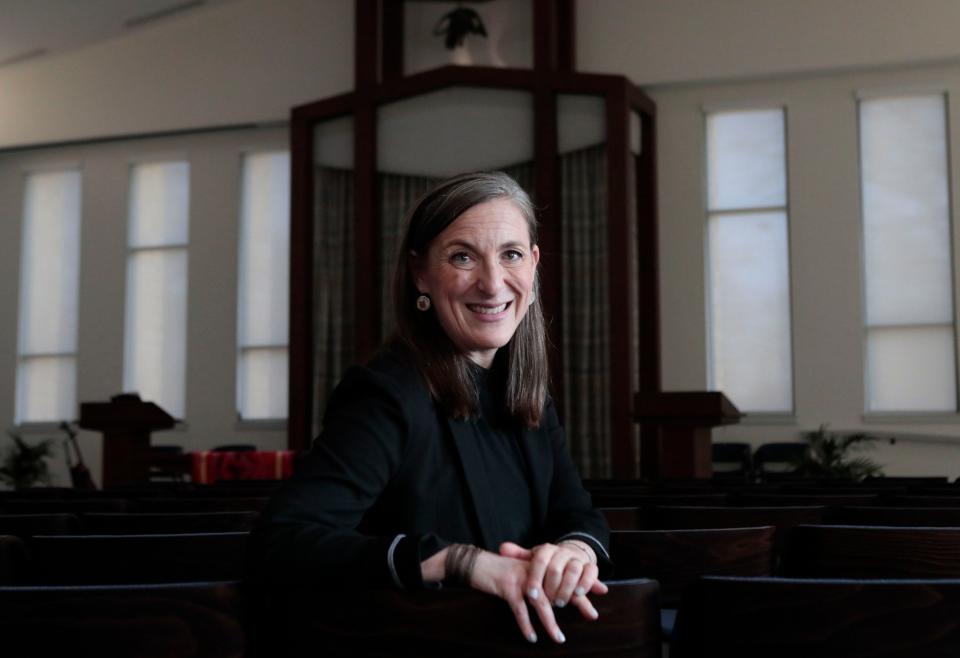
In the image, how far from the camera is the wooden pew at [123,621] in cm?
135

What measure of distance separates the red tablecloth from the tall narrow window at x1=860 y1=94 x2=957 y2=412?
5.63 meters

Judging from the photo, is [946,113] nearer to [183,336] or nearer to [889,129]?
[889,129]

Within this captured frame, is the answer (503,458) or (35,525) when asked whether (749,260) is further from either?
(503,458)

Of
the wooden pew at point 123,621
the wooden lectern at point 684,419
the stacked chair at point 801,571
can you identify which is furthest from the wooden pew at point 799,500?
the wooden lectern at point 684,419

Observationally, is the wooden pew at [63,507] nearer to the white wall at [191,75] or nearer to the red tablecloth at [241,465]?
the red tablecloth at [241,465]

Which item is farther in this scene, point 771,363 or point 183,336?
point 183,336

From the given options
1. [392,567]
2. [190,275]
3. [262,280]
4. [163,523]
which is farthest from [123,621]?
[190,275]

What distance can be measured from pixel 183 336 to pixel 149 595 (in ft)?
42.6

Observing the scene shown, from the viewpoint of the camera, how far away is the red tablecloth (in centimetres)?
991

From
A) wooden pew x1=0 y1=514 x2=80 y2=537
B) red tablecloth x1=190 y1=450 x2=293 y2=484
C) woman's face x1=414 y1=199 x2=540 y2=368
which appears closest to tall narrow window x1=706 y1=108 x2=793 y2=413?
red tablecloth x1=190 y1=450 x2=293 y2=484

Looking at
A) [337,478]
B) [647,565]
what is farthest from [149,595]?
[647,565]

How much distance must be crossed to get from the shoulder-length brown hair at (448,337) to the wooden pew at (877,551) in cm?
63

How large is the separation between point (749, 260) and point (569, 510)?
34.4 feet

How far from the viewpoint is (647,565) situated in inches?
89.2
